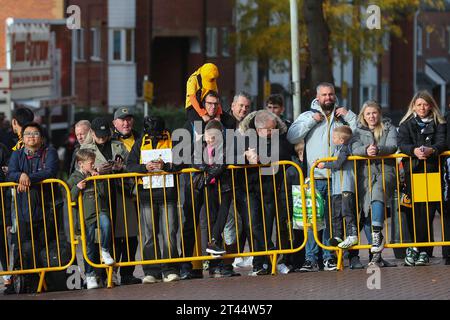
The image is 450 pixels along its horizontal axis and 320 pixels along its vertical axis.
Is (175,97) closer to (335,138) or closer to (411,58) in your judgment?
(411,58)

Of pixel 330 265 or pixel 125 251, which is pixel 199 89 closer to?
pixel 125 251

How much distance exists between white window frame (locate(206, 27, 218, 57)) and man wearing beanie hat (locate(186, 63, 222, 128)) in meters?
40.9

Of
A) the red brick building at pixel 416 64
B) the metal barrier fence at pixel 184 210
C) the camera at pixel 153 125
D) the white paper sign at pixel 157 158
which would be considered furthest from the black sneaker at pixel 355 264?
the red brick building at pixel 416 64

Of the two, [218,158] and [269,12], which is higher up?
[269,12]

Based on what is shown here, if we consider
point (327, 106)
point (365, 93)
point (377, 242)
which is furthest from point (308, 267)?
point (365, 93)

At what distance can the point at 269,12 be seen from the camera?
153ft

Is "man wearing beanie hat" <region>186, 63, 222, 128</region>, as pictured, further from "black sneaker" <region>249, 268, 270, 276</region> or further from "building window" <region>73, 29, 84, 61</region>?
"building window" <region>73, 29, 84, 61</region>

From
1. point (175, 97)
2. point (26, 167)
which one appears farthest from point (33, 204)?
point (175, 97)

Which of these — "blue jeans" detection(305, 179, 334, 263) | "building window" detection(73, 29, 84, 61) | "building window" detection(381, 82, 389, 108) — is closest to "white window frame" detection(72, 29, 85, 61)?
"building window" detection(73, 29, 84, 61)

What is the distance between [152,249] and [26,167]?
1.52 m

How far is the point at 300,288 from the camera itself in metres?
12.6

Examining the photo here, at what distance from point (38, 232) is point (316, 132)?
311 centimetres

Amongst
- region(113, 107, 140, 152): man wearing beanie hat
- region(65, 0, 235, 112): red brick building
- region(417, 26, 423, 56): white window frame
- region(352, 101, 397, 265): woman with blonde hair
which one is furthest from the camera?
region(417, 26, 423, 56): white window frame

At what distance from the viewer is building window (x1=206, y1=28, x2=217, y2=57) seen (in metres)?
56.3
